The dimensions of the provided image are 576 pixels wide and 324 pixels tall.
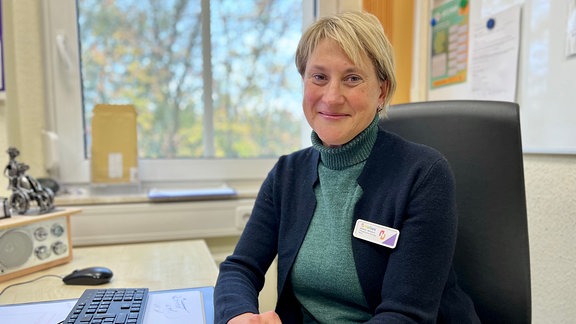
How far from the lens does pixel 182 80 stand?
1.63m

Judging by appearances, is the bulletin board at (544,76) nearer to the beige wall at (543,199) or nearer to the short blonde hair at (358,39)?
the beige wall at (543,199)

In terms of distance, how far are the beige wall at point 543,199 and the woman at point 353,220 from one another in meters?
0.44

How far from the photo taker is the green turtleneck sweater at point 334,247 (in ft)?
2.42

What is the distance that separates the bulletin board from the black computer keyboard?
1.10 meters

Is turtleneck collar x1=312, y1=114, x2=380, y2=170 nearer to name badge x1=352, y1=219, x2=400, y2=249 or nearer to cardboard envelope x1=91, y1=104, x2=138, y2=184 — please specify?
name badge x1=352, y1=219, x2=400, y2=249

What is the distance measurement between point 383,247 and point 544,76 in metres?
0.75

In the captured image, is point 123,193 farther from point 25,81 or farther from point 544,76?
point 544,76

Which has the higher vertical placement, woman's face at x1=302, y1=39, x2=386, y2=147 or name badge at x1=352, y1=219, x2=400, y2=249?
woman's face at x1=302, y1=39, x2=386, y2=147

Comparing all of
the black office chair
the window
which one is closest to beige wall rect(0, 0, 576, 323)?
the window

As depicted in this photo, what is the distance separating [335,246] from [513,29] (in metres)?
0.91

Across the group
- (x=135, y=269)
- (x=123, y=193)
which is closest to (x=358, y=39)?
(x=135, y=269)

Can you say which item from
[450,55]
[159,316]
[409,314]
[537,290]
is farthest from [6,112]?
[537,290]

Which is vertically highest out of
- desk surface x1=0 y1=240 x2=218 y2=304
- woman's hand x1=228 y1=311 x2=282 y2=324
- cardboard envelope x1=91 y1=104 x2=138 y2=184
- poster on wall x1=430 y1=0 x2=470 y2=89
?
poster on wall x1=430 y1=0 x2=470 y2=89

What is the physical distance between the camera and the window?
4.89ft
